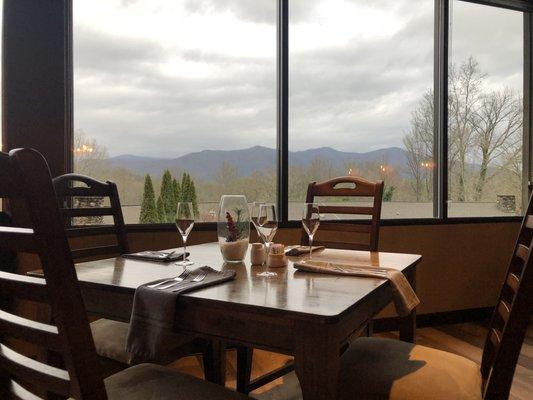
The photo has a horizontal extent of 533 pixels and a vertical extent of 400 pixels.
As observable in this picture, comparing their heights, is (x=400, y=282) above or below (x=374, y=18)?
below

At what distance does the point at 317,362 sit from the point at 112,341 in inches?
34.9

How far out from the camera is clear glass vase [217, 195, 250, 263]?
1.48m

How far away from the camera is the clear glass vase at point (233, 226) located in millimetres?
1483

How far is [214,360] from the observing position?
1.67 metres

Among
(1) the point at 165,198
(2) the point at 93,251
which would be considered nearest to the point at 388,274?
(2) the point at 93,251

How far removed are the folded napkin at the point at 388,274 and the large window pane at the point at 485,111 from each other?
7.62 feet

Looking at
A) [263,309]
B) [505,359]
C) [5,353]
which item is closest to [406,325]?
[505,359]

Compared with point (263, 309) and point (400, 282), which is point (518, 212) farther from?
point (263, 309)

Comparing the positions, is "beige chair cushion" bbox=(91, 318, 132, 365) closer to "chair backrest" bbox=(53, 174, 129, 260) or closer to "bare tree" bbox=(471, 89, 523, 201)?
"chair backrest" bbox=(53, 174, 129, 260)

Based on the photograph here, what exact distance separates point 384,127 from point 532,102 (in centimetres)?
133

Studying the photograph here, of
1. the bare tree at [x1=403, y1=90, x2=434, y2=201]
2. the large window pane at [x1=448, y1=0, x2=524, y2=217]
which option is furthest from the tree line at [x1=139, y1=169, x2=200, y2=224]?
the large window pane at [x1=448, y1=0, x2=524, y2=217]

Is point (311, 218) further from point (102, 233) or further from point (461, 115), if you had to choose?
point (461, 115)

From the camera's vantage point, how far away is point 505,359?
102 centimetres

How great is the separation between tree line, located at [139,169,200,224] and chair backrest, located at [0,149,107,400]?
1925mm
